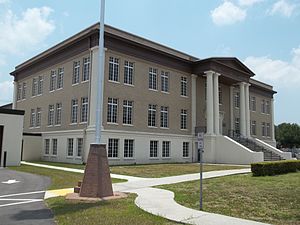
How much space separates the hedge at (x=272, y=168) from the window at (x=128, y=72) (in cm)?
1546

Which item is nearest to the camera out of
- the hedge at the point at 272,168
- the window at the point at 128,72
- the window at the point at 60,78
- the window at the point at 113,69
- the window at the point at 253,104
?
the hedge at the point at 272,168

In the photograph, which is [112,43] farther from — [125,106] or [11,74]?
[11,74]

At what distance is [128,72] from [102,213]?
23.9m

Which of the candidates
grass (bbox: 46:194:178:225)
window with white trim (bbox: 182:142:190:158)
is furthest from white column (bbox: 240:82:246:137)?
grass (bbox: 46:194:178:225)

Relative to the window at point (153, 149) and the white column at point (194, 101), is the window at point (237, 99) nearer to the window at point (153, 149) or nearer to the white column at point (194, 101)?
the white column at point (194, 101)

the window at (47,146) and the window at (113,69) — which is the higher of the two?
the window at (113,69)

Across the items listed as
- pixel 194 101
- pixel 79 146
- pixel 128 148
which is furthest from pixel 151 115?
pixel 79 146

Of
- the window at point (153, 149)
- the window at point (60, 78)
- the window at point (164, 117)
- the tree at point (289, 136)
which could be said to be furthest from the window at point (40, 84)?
the tree at point (289, 136)

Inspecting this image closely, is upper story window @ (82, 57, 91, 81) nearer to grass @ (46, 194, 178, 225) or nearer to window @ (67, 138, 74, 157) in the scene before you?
window @ (67, 138, 74, 157)

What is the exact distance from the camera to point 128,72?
32438 millimetres

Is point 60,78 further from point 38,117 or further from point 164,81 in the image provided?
point 164,81

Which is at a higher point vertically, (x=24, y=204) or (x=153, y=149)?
(x=153, y=149)

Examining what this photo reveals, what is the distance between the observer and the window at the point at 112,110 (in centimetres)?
3069

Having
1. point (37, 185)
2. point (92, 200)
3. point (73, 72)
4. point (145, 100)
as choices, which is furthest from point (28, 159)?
point (92, 200)
